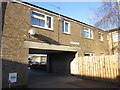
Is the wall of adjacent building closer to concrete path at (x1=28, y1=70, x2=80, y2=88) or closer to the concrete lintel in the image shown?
the concrete lintel

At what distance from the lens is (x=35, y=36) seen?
25.6 ft

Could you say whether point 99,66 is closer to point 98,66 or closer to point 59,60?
point 98,66

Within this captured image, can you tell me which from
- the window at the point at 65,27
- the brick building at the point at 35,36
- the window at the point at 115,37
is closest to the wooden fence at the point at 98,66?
the brick building at the point at 35,36

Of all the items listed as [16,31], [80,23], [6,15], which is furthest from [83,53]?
[6,15]

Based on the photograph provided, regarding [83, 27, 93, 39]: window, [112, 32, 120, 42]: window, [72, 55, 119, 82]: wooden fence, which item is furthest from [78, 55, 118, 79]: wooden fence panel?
[112, 32, 120, 42]: window

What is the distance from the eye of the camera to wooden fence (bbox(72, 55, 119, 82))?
8070 millimetres

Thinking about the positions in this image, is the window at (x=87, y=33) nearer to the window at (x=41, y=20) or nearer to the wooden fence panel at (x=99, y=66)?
the wooden fence panel at (x=99, y=66)

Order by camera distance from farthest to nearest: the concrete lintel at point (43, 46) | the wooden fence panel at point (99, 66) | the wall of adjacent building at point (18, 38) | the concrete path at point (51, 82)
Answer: the wooden fence panel at point (99, 66) < the concrete lintel at point (43, 46) < the concrete path at point (51, 82) < the wall of adjacent building at point (18, 38)

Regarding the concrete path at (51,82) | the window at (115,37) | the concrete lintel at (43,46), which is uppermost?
the window at (115,37)

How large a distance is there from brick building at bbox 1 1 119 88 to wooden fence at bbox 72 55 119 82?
1.23 metres

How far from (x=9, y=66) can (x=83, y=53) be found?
7.34 metres

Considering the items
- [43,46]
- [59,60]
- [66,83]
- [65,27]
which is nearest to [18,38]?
[43,46]

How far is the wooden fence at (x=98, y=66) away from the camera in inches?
318

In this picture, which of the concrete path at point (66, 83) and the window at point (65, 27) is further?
the window at point (65, 27)
